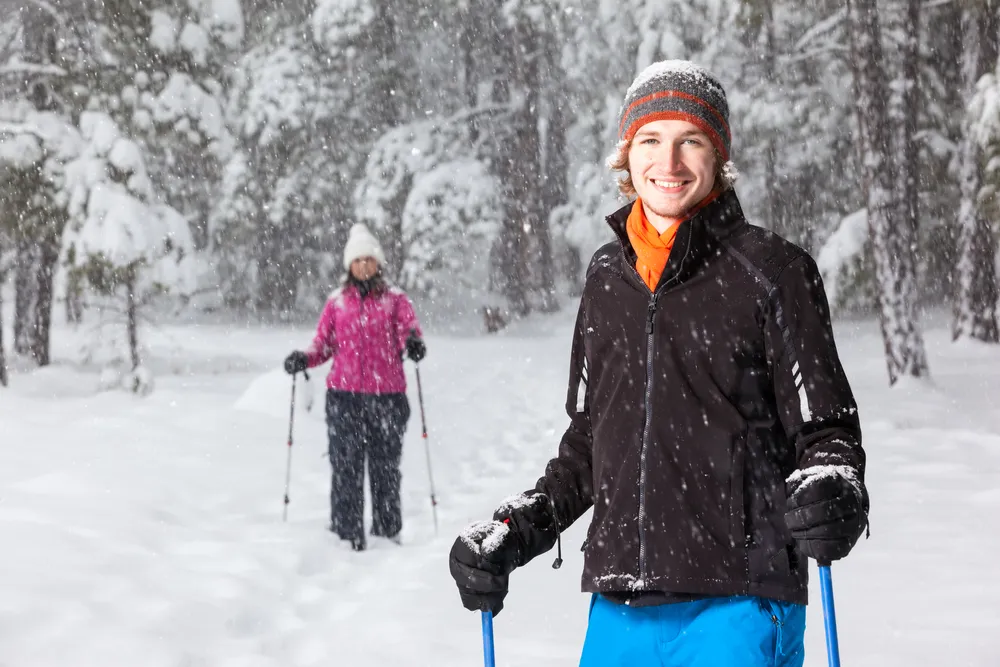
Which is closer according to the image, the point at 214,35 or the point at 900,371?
the point at 900,371

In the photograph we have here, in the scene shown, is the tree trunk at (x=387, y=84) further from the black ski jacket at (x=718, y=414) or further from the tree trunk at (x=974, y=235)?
the black ski jacket at (x=718, y=414)

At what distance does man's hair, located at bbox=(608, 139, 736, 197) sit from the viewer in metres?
2.55

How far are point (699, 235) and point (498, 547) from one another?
89 cm

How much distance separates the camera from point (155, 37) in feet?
53.0

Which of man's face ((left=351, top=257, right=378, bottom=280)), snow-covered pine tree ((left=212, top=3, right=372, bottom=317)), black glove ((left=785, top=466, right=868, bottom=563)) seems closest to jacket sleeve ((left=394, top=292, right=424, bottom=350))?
man's face ((left=351, top=257, right=378, bottom=280))

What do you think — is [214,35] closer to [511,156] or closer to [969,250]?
[511,156]

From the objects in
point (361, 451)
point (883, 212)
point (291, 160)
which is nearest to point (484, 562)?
point (361, 451)

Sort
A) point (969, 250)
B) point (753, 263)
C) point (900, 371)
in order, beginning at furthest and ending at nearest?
1. point (969, 250)
2. point (900, 371)
3. point (753, 263)

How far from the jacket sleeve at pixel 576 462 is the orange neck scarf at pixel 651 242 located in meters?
0.24

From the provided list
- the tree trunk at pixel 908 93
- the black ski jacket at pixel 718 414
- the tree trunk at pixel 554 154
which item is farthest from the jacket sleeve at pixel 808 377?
the tree trunk at pixel 554 154

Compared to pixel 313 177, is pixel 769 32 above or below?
above

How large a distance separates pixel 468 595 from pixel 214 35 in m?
16.4

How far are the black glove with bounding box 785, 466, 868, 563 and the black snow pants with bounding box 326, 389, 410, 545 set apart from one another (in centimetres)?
597

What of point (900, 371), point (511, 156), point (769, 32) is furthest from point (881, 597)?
point (511, 156)
